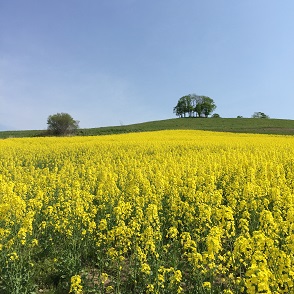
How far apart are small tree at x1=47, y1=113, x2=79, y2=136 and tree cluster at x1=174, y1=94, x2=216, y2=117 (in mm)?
57320

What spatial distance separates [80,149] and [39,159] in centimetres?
353

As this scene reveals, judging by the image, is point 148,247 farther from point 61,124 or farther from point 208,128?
point 61,124

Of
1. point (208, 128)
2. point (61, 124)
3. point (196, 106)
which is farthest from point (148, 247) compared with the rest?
point (196, 106)

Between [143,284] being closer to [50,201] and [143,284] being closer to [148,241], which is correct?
[148,241]

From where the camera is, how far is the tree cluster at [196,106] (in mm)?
109375

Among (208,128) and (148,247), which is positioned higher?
(208,128)

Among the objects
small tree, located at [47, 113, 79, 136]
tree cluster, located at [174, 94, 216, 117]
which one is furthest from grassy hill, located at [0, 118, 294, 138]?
tree cluster, located at [174, 94, 216, 117]

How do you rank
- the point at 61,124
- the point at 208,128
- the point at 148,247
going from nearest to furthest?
1. the point at 148,247
2. the point at 208,128
3. the point at 61,124

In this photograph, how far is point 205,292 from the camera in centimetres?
417

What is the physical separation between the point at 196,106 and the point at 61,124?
6069 cm

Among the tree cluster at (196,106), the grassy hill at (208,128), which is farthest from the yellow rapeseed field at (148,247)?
the tree cluster at (196,106)

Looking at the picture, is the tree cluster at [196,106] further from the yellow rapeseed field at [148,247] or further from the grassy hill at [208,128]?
the yellow rapeseed field at [148,247]

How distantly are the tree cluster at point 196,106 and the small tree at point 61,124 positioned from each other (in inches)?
2257

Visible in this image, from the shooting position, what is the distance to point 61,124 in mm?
60844
